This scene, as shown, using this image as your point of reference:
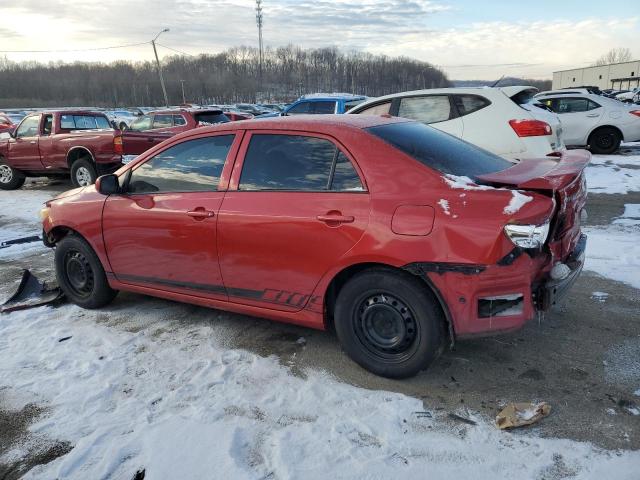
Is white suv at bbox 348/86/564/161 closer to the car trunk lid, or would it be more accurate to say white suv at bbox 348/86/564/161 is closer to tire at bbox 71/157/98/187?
the car trunk lid

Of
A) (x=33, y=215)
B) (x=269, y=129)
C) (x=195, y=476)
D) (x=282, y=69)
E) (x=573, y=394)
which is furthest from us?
(x=282, y=69)

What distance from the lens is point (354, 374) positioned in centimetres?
339

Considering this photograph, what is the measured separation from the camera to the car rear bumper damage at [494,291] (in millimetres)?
2869

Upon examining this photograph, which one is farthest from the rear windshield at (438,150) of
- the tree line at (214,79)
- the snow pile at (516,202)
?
the tree line at (214,79)

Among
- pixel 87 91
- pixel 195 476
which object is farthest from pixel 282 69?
pixel 195 476

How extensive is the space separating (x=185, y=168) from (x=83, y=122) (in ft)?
31.4

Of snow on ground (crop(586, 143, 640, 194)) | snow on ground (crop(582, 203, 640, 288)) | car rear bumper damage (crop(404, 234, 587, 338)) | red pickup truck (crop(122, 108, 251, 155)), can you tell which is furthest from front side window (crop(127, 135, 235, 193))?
snow on ground (crop(586, 143, 640, 194))

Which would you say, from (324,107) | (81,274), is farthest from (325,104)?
(81,274)

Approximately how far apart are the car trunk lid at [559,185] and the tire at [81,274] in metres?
3.35

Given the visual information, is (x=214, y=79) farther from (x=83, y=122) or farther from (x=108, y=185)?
(x=108, y=185)

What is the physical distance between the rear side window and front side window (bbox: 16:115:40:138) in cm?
964

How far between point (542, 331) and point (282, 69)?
117748 mm

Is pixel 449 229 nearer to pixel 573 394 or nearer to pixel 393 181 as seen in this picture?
pixel 393 181

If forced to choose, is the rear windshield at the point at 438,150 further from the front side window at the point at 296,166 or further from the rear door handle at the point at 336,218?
the rear door handle at the point at 336,218
